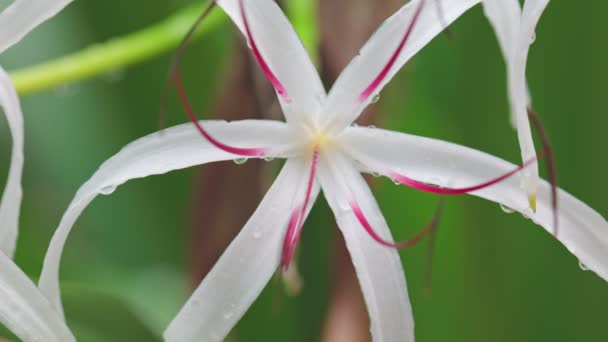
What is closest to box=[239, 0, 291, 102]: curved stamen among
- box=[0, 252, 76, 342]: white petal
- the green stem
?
box=[0, 252, 76, 342]: white petal

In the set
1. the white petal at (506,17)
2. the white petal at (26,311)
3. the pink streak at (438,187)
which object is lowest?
the white petal at (26,311)

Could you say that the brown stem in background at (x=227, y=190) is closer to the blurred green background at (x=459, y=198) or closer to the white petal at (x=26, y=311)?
the blurred green background at (x=459, y=198)

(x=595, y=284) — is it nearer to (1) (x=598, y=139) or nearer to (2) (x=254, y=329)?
(1) (x=598, y=139)

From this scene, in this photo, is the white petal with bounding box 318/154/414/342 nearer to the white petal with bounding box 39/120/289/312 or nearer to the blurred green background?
the white petal with bounding box 39/120/289/312

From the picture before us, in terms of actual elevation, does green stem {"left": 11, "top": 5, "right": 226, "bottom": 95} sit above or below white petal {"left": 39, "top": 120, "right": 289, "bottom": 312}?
above

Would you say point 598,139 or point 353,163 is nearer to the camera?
point 353,163

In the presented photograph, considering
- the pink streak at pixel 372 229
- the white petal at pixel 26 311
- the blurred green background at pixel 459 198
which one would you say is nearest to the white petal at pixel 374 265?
the pink streak at pixel 372 229

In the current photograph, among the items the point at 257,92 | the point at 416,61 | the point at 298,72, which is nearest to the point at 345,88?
the point at 298,72
